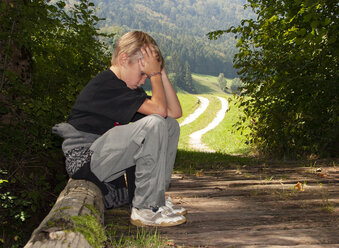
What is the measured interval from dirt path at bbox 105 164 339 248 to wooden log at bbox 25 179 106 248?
428mm

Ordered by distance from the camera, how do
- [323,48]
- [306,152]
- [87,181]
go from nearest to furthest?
1. [87,181]
2. [323,48]
3. [306,152]

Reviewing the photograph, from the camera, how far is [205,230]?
9.32ft

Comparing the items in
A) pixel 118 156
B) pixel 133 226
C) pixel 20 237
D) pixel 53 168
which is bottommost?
pixel 20 237

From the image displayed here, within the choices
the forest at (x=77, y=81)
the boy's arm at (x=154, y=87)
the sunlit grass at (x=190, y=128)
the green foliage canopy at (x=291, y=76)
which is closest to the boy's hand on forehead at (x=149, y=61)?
the boy's arm at (x=154, y=87)

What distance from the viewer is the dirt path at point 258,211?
2.60 metres

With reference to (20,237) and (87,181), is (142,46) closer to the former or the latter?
(87,181)

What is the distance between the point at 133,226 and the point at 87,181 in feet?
2.33

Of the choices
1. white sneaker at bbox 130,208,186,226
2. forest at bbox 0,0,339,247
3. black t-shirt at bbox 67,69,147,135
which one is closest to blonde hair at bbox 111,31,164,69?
black t-shirt at bbox 67,69,147,135

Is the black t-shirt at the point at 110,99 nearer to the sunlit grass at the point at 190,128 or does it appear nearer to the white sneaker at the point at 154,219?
the white sneaker at the point at 154,219

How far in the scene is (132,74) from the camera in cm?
337

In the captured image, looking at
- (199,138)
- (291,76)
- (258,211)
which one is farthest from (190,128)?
(258,211)

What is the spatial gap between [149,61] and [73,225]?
1704mm

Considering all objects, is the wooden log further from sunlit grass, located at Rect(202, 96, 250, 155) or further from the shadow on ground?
sunlit grass, located at Rect(202, 96, 250, 155)

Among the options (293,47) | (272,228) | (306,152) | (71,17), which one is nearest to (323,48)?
(293,47)
